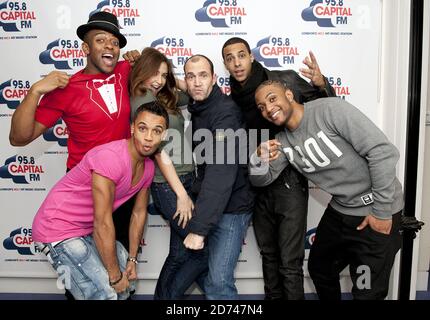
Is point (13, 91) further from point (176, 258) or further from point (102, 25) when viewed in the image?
point (176, 258)

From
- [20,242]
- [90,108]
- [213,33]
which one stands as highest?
[213,33]

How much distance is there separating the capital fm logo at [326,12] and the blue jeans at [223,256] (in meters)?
1.29

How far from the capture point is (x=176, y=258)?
5.84 feet

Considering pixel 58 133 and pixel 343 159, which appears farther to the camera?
pixel 58 133

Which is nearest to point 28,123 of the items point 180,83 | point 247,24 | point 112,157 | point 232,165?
point 112,157

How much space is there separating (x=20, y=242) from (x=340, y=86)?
2308mm

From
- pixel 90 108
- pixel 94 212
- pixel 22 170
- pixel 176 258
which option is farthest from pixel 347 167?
pixel 22 170

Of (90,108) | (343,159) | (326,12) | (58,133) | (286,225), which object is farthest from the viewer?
(58,133)

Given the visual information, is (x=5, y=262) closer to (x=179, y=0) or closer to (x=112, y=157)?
(x=112, y=157)

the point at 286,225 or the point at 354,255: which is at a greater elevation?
the point at 286,225

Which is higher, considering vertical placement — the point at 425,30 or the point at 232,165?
the point at 425,30

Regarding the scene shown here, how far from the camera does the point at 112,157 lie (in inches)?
54.7

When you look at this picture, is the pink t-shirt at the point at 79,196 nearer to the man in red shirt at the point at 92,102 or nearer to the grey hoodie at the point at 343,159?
the man in red shirt at the point at 92,102

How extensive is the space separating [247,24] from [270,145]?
0.91 meters
